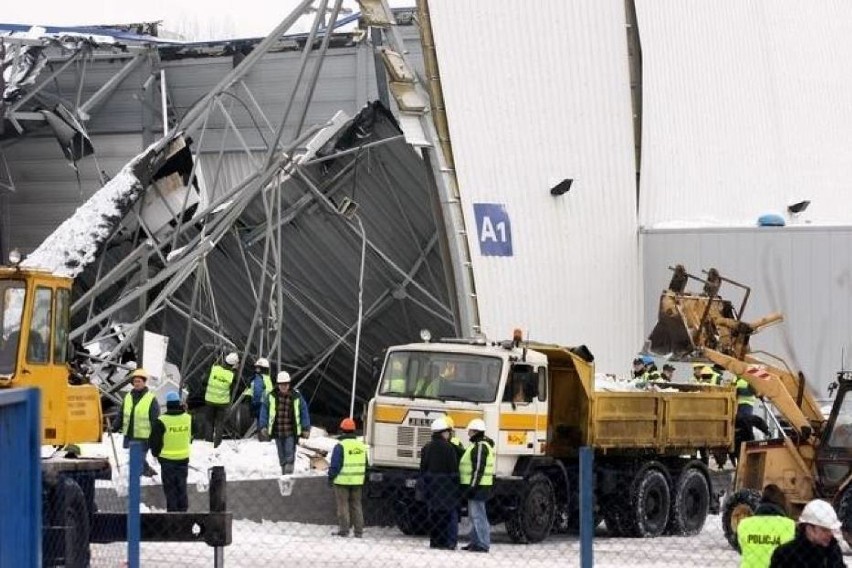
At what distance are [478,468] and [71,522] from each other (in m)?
7.19

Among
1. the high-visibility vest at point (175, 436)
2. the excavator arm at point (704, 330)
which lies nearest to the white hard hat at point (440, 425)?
the high-visibility vest at point (175, 436)

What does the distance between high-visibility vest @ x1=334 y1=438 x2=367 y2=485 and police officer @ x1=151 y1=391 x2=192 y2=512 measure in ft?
6.26

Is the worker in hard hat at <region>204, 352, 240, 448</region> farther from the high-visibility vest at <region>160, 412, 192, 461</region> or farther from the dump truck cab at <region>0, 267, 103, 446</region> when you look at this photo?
the dump truck cab at <region>0, 267, 103, 446</region>

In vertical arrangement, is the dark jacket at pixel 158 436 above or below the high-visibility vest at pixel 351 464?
above

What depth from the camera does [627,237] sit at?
3462 cm

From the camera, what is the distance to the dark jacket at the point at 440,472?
797 inches

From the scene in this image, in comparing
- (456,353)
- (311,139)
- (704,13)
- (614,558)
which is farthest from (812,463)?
(704,13)

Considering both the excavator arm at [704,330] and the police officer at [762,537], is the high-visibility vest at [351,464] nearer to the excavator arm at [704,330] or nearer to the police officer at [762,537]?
the excavator arm at [704,330]

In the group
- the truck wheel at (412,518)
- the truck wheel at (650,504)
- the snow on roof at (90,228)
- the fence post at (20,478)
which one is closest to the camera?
the fence post at (20,478)

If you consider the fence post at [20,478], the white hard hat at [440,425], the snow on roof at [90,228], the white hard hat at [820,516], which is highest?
the snow on roof at [90,228]

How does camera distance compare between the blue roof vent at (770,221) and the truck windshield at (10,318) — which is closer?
the truck windshield at (10,318)

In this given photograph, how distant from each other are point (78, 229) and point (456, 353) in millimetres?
10991

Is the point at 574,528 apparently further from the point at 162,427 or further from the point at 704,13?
the point at 704,13

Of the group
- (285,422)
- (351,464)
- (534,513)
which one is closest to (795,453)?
(534,513)
